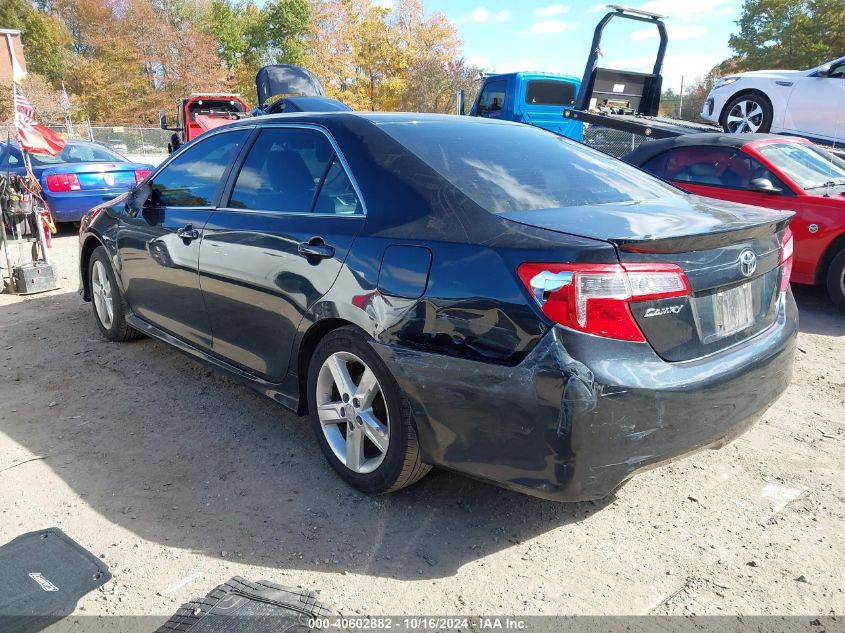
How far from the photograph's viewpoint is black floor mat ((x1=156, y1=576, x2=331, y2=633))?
2094mm

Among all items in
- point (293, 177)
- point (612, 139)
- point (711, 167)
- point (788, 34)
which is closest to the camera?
point (293, 177)

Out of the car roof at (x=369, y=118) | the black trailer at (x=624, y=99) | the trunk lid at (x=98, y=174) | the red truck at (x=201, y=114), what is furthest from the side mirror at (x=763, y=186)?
the red truck at (x=201, y=114)

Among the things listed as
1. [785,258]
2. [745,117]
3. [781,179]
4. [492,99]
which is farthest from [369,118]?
[492,99]

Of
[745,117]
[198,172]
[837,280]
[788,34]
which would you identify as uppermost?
[788,34]

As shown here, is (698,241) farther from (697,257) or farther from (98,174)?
(98,174)

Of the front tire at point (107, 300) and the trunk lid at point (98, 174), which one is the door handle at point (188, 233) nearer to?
the front tire at point (107, 300)

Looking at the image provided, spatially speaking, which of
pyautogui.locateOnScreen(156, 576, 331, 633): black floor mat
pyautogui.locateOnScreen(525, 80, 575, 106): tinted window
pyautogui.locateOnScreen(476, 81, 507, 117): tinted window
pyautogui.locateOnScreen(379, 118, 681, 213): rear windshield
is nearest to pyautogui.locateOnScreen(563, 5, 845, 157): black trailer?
pyautogui.locateOnScreen(525, 80, 575, 106): tinted window

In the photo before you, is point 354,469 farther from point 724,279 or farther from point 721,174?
point 721,174

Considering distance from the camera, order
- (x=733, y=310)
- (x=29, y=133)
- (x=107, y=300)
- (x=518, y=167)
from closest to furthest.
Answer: (x=733, y=310), (x=518, y=167), (x=107, y=300), (x=29, y=133)

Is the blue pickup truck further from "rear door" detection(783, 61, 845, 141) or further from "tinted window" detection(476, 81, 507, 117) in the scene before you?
"rear door" detection(783, 61, 845, 141)

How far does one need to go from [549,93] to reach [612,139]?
2447mm

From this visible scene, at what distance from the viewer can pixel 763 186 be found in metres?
6.09

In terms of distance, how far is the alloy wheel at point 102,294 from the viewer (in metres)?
5.05

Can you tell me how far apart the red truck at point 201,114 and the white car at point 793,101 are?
33.8 ft
